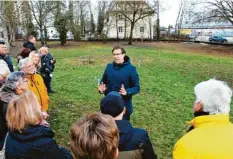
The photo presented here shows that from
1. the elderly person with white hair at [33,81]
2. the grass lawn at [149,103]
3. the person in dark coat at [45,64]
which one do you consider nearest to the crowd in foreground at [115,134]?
the elderly person with white hair at [33,81]

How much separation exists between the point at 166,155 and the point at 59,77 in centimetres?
850

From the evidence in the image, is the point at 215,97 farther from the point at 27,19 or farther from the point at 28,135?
the point at 27,19

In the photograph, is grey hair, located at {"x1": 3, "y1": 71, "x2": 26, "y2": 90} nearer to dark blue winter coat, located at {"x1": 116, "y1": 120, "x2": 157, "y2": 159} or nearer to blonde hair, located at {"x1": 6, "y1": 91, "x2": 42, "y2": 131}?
blonde hair, located at {"x1": 6, "y1": 91, "x2": 42, "y2": 131}

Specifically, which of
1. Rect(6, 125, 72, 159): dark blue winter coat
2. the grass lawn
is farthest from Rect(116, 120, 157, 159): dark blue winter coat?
the grass lawn

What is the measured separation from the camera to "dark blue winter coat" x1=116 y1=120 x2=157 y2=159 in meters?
2.58

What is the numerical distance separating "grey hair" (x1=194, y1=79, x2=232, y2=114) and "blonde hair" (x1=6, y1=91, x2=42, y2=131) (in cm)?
152

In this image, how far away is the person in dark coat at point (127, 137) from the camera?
2596 mm

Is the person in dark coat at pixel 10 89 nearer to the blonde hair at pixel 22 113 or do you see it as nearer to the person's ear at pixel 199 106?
the blonde hair at pixel 22 113

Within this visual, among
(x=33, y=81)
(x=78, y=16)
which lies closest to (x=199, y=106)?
(x=33, y=81)

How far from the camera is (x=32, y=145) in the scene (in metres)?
2.62

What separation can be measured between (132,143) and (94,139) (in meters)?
0.64

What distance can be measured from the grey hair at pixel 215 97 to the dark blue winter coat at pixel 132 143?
2.04 ft

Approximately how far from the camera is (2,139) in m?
4.09

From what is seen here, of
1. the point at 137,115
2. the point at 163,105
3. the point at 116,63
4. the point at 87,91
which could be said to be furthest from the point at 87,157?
the point at 87,91
